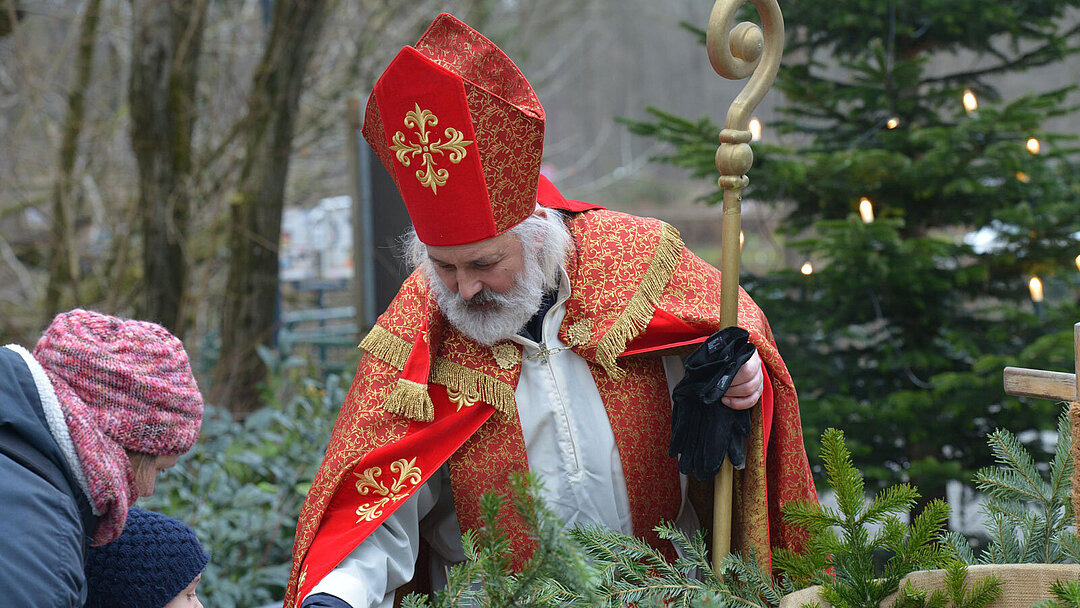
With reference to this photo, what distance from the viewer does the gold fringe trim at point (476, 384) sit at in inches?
92.6

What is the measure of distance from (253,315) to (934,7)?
3662 millimetres

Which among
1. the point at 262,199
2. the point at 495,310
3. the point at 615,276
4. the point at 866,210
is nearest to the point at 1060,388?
the point at 615,276

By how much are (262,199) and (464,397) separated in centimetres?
338

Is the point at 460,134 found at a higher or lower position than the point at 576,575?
higher

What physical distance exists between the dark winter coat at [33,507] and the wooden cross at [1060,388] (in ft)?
5.26

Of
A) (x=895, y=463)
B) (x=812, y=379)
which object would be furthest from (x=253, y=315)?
(x=895, y=463)

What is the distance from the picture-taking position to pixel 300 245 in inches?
336

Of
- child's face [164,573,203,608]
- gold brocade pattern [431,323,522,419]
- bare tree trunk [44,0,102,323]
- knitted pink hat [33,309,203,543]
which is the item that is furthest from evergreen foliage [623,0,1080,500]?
bare tree trunk [44,0,102,323]

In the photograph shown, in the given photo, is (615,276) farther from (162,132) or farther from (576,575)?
(162,132)

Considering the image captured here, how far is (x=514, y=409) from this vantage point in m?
2.37

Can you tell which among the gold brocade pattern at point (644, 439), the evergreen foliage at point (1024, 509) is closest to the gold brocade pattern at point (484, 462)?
the gold brocade pattern at point (644, 439)

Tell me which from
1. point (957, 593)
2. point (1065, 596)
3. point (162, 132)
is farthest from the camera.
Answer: point (162, 132)

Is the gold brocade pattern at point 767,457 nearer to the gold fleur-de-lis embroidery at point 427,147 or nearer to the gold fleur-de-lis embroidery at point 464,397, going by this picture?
the gold fleur-de-lis embroidery at point 464,397

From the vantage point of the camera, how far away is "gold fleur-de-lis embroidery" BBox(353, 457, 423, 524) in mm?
2258
